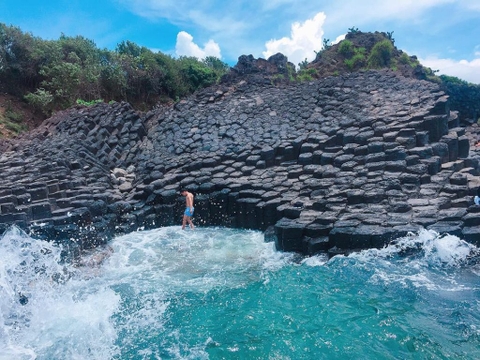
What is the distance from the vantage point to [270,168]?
1095cm

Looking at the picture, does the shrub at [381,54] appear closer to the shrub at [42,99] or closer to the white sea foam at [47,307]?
the shrub at [42,99]

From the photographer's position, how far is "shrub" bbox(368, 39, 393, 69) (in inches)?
864

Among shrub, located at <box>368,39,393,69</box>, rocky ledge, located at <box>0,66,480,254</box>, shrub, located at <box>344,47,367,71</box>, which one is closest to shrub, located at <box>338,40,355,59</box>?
shrub, located at <box>344,47,367,71</box>

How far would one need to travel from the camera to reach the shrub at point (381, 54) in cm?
2194

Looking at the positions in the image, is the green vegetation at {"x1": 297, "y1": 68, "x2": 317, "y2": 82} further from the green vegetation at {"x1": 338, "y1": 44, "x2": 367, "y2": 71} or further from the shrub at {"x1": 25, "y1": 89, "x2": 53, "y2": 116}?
the shrub at {"x1": 25, "y1": 89, "x2": 53, "y2": 116}

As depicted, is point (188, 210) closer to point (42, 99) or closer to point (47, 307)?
point (47, 307)

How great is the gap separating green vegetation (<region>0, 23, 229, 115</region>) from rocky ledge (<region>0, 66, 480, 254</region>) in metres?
6.84

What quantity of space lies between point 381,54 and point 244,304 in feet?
68.4

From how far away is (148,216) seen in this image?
396 inches

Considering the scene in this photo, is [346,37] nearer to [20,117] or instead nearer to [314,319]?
[20,117]

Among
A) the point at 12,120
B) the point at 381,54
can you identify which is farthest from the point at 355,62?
Result: the point at 12,120

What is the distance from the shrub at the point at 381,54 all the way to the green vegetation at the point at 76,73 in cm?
1283

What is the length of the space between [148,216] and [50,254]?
10.6 feet

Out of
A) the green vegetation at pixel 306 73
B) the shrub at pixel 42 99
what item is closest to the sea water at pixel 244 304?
the shrub at pixel 42 99
